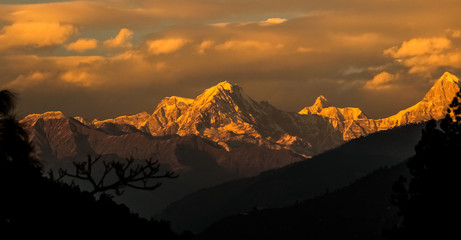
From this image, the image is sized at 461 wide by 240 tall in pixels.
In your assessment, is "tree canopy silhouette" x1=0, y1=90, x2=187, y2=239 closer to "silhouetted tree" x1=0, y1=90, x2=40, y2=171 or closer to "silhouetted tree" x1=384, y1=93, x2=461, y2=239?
"silhouetted tree" x1=0, y1=90, x2=40, y2=171

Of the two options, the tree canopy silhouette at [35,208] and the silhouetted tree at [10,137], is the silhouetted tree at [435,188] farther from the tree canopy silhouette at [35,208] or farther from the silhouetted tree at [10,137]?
the silhouetted tree at [10,137]

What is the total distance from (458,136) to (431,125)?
2.76 metres

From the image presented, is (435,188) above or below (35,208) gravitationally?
below

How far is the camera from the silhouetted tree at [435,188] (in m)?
68.5

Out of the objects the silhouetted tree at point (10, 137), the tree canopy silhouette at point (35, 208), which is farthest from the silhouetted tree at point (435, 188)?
the silhouetted tree at point (10, 137)

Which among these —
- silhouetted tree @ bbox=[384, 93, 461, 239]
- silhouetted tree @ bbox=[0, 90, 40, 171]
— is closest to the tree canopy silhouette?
silhouetted tree @ bbox=[0, 90, 40, 171]

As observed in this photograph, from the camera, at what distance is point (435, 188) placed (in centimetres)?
7056

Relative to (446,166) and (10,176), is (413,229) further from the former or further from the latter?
(10,176)

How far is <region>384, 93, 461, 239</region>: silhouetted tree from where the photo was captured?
68.5 metres

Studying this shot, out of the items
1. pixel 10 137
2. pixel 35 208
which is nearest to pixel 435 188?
pixel 35 208

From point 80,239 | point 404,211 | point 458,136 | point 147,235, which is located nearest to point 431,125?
point 458,136

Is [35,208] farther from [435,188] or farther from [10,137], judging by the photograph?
[435,188]

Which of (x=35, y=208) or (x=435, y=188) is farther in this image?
(x=435, y=188)

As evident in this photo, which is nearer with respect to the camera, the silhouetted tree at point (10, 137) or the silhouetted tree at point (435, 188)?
the silhouetted tree at point (10, 137)
